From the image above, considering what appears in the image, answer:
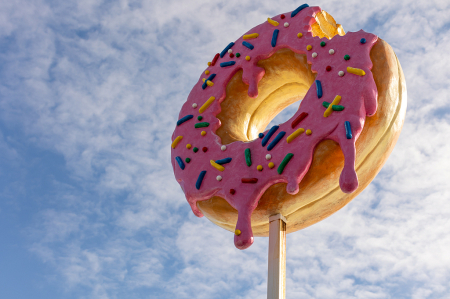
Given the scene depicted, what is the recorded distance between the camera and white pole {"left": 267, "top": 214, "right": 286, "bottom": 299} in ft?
18.5

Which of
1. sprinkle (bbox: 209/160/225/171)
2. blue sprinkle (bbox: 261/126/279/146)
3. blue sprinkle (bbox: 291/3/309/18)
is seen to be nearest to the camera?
blue sprinkle (bbox: 261/126/279/146)

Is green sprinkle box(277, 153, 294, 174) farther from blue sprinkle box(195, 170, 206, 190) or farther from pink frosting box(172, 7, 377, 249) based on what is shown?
blue sprinkle box(195, 170, 206, 190)

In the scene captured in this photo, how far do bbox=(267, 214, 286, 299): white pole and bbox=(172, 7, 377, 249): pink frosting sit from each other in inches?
19.1

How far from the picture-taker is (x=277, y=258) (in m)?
5.81

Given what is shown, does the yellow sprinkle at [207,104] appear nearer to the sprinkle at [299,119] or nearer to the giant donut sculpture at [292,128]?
the giant donut sculpture at [292,128]

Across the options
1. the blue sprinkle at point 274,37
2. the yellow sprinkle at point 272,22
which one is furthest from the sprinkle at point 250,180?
the yellow sprinkle at point 272,22

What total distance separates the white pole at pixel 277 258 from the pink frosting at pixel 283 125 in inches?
19.1

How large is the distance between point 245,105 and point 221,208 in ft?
6.30

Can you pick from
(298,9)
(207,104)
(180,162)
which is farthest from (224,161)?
(298,9)

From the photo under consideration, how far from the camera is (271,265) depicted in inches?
228

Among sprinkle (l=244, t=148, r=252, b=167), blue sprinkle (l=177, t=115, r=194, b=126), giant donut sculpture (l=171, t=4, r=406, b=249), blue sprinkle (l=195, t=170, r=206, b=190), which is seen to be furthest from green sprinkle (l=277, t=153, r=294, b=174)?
blue sprinkle (l=177, t=115, r=194, b=126)

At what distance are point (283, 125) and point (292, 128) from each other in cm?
20

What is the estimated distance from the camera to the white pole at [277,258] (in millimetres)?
5636

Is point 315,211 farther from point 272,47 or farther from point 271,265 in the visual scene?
point 272,47
